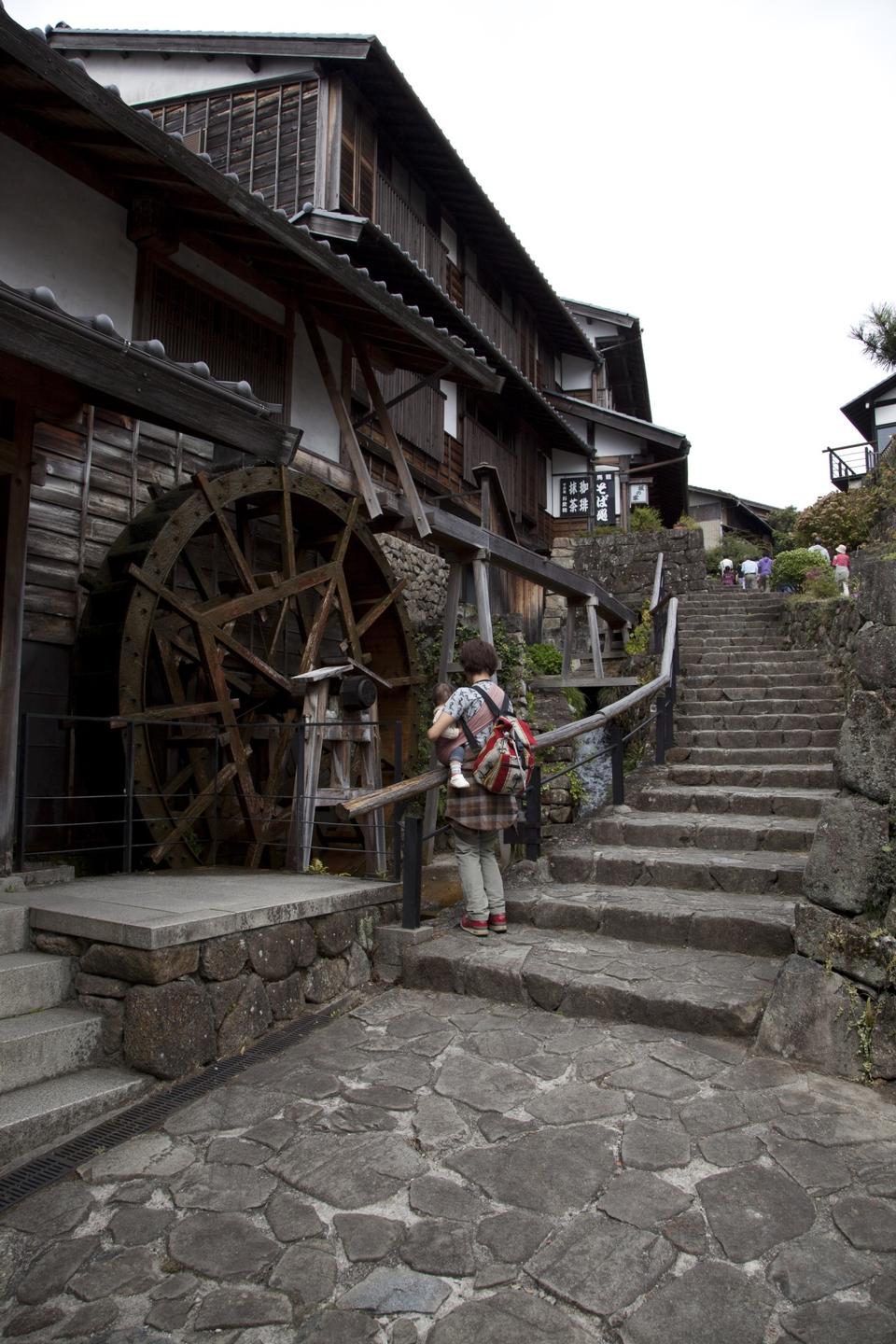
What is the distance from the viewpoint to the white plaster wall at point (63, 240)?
5980 mm

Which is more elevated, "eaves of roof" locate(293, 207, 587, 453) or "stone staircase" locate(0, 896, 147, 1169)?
"eaves of roof" locate(293, 207, 587, 453)

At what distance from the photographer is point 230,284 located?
311 inches

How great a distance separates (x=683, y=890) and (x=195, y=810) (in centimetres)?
367

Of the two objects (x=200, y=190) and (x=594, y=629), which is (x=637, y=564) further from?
(x=200, y=190)

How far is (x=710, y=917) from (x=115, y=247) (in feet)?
21.3

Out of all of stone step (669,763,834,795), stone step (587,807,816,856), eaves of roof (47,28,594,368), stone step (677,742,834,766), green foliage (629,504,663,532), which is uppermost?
eaves of roof (47,28,594,368)

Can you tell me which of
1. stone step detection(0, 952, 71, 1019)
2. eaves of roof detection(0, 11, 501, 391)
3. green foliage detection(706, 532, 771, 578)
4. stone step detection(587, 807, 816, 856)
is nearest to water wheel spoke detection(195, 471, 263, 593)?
eaves of roof detection(0, 11, 501, 391)

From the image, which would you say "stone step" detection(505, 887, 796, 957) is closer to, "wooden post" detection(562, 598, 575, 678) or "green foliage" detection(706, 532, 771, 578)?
"wooden post" detection(562, 598, 575, 678)

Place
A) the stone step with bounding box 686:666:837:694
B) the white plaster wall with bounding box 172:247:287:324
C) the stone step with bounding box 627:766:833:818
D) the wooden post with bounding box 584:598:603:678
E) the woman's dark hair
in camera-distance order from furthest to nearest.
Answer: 1. the wooden post with bounding box 584:598:603:678
2. the stone step with bounding box 686:666:837:694
3. the white plaster wall with bounding box 172:247:287:324
4. the stone step with bounding box 627:766:833:818
5. the woman's dark hair

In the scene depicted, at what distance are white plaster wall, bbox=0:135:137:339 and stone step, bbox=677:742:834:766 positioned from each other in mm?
6018

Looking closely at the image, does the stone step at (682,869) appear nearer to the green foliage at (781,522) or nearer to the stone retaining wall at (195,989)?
the stone retaining wall at (195,989)

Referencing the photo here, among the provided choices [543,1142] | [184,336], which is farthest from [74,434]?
[543,1142]

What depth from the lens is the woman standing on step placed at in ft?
15.3

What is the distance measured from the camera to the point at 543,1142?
9.50 feet
